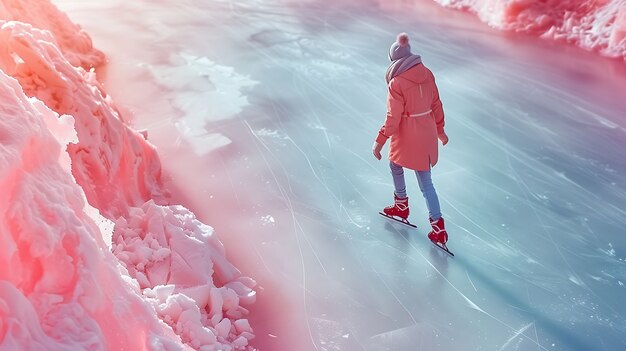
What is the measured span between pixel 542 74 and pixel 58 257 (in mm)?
6923

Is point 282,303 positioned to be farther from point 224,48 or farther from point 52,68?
point 224,48

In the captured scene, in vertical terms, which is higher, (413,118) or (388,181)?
(413,118)

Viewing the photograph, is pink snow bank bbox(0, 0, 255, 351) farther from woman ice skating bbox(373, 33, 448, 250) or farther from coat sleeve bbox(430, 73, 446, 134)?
coat sleeve bbox(430, 73, 446, 134)

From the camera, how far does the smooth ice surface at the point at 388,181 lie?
339cm

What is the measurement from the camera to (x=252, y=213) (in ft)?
14.3

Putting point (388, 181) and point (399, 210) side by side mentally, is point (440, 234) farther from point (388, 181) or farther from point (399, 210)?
point (388, 181)

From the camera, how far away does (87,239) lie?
6.79ft

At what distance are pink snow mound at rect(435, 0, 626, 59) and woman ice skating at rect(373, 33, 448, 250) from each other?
5345mm

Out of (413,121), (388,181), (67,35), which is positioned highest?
(413,121)

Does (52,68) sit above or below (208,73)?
above

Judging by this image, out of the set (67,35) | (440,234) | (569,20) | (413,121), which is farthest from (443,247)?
(569,20)

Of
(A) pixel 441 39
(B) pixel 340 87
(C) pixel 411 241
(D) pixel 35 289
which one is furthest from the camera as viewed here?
(A) pixel 441 39

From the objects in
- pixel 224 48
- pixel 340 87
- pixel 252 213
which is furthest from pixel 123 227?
pixel 224 48

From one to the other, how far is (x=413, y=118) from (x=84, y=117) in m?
2.42
